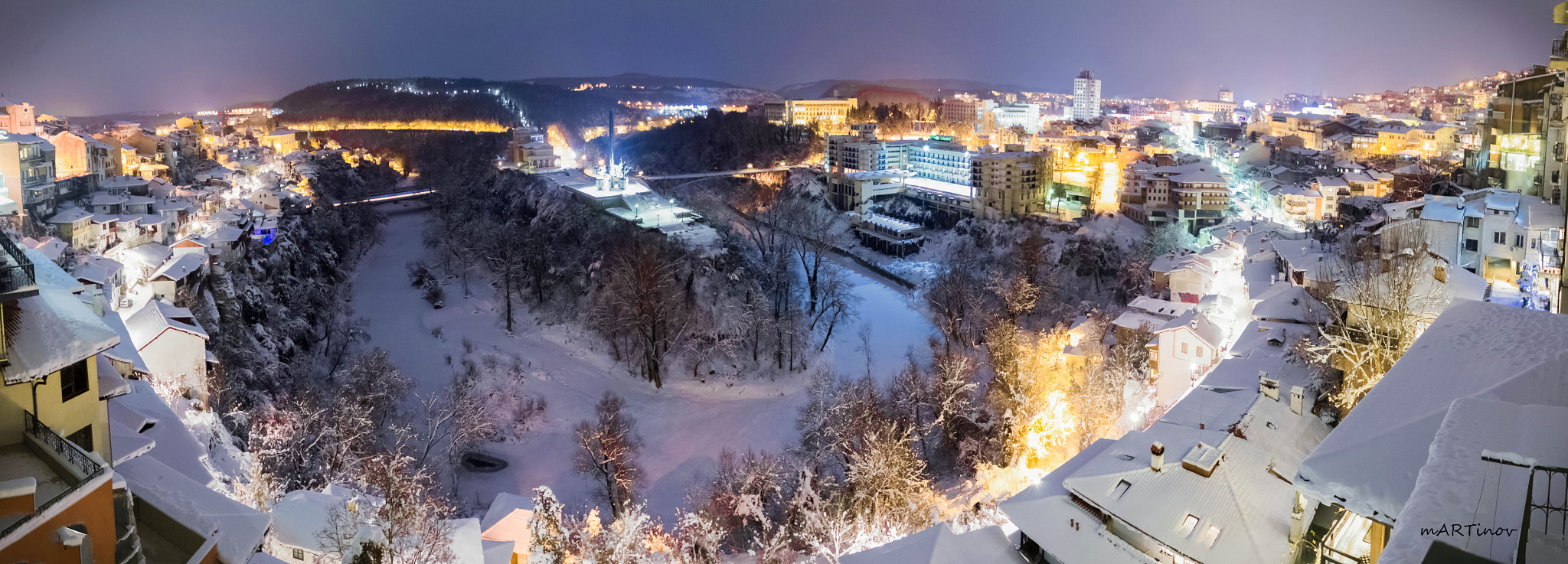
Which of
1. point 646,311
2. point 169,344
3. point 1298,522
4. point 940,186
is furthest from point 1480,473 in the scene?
point 940,186

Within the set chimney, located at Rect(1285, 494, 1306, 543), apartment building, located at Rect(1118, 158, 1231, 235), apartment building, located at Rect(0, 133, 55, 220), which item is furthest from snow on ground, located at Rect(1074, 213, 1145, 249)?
apartment building, located at Rect(0, 133, 55, 220)

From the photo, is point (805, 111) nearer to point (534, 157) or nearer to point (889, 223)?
point (534, 157)

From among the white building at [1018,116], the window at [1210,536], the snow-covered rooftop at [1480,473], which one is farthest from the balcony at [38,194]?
the white building at [1018,116]

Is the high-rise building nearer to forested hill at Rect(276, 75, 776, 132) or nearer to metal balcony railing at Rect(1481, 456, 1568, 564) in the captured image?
forested hill at Rect(276, 75, 776, 132)

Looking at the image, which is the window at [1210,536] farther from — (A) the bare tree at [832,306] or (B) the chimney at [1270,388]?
(A) the bare tree at [832,306]

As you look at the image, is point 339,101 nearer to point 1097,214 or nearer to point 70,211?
point 70,211
